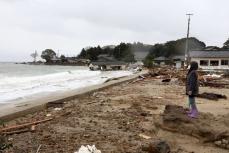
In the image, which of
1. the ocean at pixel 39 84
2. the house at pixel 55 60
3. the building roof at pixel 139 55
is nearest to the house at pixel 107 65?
the building roof at pixel 139 55

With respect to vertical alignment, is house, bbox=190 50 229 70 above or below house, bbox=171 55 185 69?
above

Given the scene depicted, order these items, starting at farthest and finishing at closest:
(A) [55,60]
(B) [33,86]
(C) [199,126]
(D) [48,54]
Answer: (D) [48,54] < (A) [55,60] < (B) [33,86] < (C) [199,126]

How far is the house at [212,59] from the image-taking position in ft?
201

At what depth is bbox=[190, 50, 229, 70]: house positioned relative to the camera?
61.1 meters

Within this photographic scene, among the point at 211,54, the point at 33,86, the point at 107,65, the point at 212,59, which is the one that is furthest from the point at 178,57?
the point at 33,86

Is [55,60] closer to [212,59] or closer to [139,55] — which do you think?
[139,55]

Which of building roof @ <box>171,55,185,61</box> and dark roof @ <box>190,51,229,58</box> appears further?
building roof @ <box>171,55,185,61</box>

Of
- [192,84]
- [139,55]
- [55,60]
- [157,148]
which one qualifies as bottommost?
[55,60]

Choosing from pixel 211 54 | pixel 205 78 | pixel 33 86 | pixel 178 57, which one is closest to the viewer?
pixel 205 78

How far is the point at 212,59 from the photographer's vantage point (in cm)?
6197

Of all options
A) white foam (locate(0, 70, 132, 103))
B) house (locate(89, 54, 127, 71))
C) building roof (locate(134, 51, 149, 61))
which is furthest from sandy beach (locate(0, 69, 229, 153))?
building roof (locate(134, 51, 149, 61))

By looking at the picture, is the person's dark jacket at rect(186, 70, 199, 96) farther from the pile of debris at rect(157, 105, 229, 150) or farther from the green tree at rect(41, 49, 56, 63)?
the green tree at rect(41, 49, 56, 63)

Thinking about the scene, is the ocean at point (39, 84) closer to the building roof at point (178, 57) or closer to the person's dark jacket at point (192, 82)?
the person's dark jacket at point (192, 82)

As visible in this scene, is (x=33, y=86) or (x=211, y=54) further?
(x=211, y=54)
